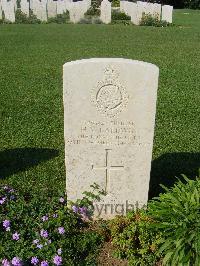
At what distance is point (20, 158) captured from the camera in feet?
20.3

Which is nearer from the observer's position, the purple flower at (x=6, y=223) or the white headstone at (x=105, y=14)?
the purple flower at (x=6, y=223)

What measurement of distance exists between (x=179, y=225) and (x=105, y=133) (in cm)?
110

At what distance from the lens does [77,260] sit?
4.05 m

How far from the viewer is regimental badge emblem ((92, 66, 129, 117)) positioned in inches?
157

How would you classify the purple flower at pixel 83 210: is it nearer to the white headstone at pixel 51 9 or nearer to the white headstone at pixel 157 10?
the white headstone at pixel 157 10

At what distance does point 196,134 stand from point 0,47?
9.59 metres

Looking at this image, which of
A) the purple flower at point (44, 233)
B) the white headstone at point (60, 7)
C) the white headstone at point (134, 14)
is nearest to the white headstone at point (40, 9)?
the white headstone at point (60, 7)

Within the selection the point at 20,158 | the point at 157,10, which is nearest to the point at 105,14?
the point at 157,10

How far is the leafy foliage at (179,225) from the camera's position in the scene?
145 inches

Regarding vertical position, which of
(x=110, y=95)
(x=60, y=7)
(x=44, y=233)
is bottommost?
(x=44, y=233)

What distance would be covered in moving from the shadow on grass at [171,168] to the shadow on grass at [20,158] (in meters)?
1.50

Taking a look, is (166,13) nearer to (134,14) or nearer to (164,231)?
(134,14)

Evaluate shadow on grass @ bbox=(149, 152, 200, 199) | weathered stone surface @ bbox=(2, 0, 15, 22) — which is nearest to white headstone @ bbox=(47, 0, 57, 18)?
weathered stone surface @ bbox=(2, 0, 15, 22)

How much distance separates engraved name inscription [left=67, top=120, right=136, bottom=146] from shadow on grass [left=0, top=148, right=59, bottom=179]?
5.94ft
